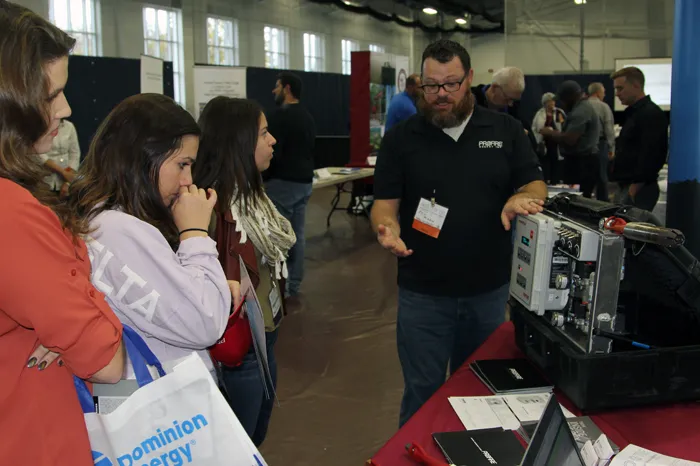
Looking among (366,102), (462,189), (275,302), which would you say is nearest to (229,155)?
(275,302)

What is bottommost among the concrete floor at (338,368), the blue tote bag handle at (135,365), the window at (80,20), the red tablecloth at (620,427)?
the concrete floor at (338,368)

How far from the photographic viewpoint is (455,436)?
4.36 feet

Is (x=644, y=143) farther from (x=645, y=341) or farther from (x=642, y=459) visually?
(x=642, y=459)

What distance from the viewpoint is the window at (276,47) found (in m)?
13.1

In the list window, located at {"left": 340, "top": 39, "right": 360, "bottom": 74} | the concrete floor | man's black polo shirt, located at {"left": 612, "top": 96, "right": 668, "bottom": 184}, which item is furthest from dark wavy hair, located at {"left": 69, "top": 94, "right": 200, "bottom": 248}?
window, located at {"left": 340, "top": 39, "right": 360, "bottom": 74}

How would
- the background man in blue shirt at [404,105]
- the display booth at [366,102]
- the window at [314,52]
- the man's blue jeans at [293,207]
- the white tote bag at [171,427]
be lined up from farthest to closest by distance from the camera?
the window at [314,52] → the display booth at [366,102] → the background man in blue shirt at [404,105] → the man's blue jeans at [293,207] → the white tote bag at [171,427]

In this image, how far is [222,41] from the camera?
1213 cm

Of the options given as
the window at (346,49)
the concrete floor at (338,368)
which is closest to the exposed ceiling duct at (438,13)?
the window at (346,49)

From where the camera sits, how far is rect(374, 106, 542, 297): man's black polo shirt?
2.03 meters

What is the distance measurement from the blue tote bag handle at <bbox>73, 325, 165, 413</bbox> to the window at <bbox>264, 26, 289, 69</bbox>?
1264cm

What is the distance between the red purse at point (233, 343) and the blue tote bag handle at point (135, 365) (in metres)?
0.46

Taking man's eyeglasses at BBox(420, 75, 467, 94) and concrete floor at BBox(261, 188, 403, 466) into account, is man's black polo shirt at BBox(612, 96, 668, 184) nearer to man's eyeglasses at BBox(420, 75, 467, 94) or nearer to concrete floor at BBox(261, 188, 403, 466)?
concrete floor at BBox(261, 188, 403, 466)

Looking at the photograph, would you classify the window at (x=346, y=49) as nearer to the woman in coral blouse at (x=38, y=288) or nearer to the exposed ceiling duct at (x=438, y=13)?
the exposed ceiling duct at (x=438, y=13)

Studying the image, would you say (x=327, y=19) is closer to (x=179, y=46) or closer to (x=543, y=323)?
(x=179, y=46)
